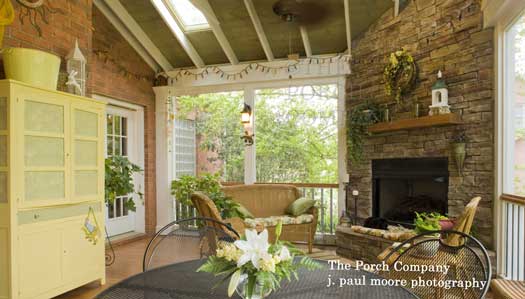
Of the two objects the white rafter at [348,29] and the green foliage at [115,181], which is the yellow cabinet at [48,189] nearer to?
the green foliage at [115,181]

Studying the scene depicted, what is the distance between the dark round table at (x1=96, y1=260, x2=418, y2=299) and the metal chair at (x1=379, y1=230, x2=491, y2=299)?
0.30 m

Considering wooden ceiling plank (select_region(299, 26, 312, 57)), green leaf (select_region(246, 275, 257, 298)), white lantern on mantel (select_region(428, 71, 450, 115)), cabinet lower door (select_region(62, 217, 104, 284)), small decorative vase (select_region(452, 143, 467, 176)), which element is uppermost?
wooden ceiling plank (select_region(299, 26, 312, 57))

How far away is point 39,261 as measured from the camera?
283cm

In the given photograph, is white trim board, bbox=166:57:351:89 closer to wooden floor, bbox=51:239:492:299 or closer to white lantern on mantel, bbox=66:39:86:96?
white lantern on mantel, bbox=66:39:86:96

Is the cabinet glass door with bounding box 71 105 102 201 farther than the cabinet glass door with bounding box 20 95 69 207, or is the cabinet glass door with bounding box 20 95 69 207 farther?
the cabinet glass door with bounding box 71 105 102 201

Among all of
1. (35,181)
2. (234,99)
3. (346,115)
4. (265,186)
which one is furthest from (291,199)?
(35,181)

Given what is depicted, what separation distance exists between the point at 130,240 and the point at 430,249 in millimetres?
4628

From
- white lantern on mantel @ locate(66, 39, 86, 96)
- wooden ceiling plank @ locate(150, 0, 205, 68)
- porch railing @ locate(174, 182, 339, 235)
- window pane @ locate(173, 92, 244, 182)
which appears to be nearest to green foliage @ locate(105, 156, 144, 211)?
white lantern on mantel @ locate(66, 39, 86, 96)

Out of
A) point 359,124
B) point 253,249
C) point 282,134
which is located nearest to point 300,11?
point 359,124

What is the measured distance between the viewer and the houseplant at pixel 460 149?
351 cm

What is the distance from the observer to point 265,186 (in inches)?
198

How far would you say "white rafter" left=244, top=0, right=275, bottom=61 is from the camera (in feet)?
14.6

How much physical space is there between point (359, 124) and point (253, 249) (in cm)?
370

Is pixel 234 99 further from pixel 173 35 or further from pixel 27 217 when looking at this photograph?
pixel 27 217
